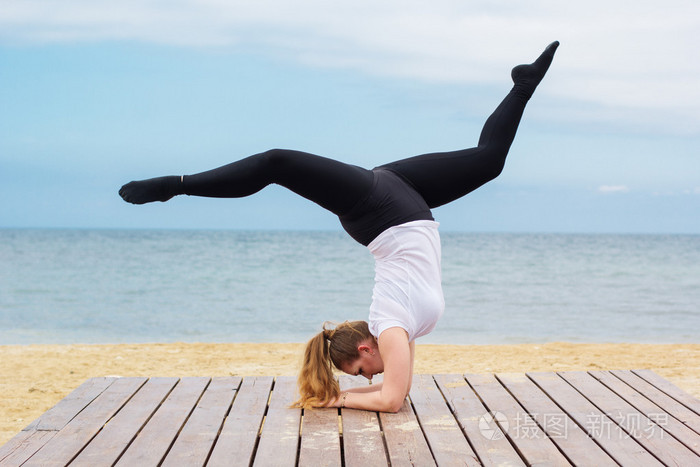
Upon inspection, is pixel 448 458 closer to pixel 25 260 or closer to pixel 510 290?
pixel 510 290

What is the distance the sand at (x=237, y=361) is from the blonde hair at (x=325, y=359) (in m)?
2.70

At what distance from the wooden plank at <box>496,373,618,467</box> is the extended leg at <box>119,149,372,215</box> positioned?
1.30m

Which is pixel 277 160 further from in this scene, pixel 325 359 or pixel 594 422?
pixel 594 422

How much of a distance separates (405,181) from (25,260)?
23.0m

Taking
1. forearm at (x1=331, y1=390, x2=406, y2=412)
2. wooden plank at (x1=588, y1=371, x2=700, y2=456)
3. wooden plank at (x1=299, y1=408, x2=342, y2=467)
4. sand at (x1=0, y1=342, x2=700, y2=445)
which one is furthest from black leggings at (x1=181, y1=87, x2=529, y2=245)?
sand at (x1=0, y1=342, x2=700, y2=445)

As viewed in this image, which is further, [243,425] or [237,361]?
[237,361]

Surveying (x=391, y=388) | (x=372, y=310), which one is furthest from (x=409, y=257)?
(x=391, y=388)

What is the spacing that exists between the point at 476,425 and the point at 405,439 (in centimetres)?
39

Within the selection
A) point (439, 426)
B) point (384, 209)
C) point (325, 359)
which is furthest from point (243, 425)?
point (384, 209)

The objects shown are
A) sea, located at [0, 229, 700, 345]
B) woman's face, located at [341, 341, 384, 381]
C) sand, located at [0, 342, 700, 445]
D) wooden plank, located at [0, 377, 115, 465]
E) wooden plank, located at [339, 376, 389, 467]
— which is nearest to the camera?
wooden plank, located at [339, 376, 389, 467]

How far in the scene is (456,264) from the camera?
67.3 feet

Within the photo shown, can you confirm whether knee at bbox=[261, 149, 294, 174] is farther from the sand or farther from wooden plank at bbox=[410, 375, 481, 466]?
the sand

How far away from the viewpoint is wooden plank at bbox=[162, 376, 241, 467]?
2.62 m

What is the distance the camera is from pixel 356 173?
9.80 ft
